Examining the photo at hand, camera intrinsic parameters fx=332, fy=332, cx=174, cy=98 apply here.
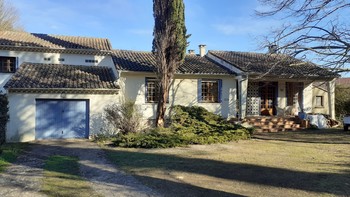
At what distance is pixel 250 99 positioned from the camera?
23.1 m

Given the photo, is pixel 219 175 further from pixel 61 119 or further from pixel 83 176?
pixel 61 119

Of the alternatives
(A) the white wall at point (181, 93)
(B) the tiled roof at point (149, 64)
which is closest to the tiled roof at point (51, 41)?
(B) the tiled roof at point (149, 64)

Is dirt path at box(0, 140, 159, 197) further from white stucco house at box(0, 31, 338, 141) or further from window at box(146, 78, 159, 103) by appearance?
window at box(146, 78, 159, 103)

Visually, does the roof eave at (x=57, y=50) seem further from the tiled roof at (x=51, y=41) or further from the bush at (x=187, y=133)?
the bush at (x=187, y=133)

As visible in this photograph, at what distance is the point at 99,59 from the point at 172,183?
57.8ft

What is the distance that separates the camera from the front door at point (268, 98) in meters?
23.5

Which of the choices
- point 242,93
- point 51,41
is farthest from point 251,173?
point 51,41

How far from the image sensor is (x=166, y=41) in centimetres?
1795

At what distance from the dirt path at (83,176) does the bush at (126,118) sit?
10.4 feet

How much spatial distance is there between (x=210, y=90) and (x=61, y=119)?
9177 millimetres

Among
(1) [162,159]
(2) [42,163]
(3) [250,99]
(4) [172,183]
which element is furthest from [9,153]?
(3) [250,99]

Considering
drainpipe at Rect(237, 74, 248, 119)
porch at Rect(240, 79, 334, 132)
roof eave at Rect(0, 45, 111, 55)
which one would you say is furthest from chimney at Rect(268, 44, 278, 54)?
roof eave at Rect(0, 45, 111, 55)

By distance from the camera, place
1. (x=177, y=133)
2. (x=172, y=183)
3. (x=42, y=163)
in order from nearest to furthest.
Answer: (x=172, y=183) < (x=42, y=163) < (x=177, y=133)

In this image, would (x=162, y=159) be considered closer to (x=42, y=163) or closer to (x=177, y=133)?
(x=42, y=163)
